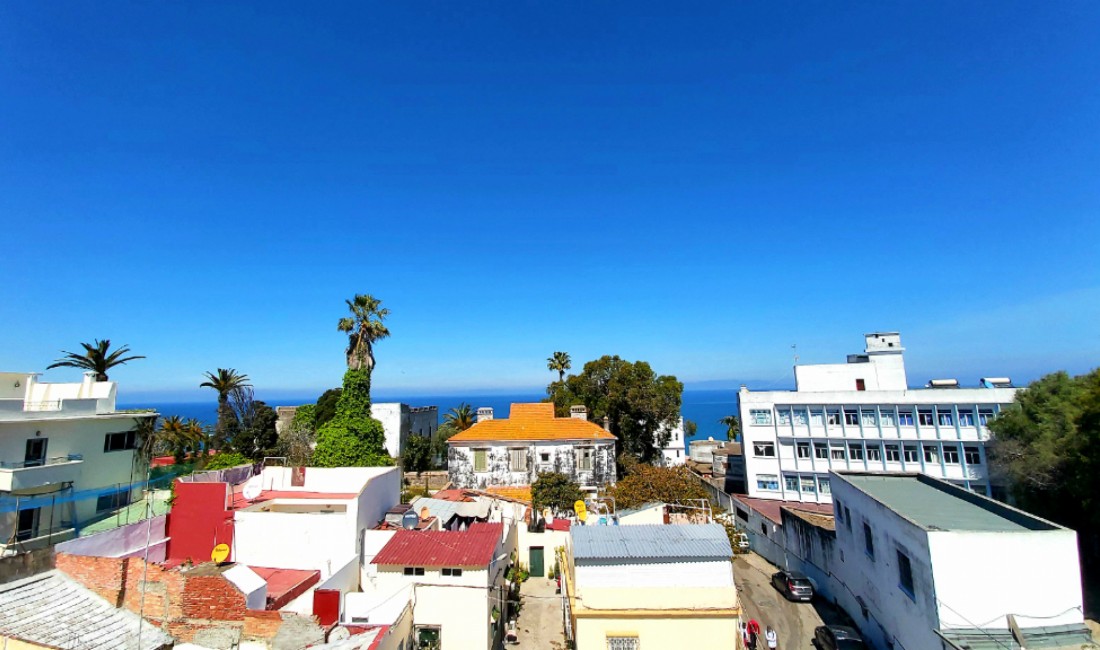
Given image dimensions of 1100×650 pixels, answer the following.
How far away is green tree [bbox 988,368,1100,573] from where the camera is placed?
22.7 m

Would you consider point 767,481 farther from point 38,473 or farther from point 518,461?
point 38,473

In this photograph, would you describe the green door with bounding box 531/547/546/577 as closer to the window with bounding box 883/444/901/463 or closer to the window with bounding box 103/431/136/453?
the window with bounding box 103/431/136/453

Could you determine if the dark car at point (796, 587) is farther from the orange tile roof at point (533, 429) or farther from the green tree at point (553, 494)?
the orange tile roof at point (533, 429)

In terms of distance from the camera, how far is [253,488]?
81.5 feet

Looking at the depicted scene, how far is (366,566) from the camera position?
19656 mm

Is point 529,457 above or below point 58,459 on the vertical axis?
below

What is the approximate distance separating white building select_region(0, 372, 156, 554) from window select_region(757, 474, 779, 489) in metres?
41.6

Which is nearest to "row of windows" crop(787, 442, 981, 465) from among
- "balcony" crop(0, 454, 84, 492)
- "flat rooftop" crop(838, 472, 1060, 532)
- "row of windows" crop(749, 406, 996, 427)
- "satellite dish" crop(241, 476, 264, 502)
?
"row of windows" crop(749, 406, 996, 427)

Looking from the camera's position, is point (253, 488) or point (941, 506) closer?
point (941, 506)

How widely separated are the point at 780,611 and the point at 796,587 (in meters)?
1.92

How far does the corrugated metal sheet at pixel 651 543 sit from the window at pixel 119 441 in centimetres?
2489

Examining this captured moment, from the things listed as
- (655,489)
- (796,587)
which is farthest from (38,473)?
(796,587)

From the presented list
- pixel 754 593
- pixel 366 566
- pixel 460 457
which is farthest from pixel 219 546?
pixel 754 593

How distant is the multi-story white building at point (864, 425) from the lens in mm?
35594
